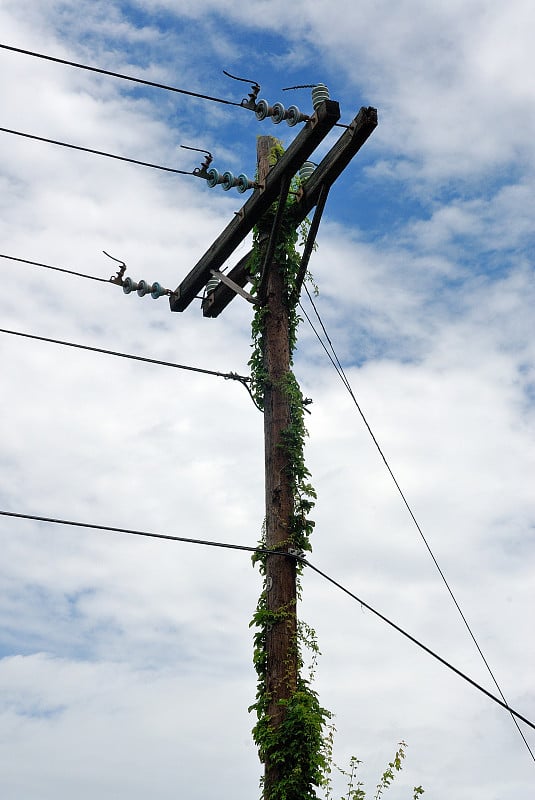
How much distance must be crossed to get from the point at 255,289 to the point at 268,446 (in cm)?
199

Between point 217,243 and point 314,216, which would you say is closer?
point 314,216

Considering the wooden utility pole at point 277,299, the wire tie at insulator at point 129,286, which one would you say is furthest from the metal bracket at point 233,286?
the wire tie at insulator at point 129,286

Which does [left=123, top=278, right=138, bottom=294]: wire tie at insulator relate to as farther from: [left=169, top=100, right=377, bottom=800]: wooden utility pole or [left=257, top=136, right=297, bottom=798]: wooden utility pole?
[left=257, top=136, right=297, bottom=798]: wooden utility pole

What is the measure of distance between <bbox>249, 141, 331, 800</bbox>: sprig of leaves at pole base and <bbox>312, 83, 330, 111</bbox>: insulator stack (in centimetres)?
124

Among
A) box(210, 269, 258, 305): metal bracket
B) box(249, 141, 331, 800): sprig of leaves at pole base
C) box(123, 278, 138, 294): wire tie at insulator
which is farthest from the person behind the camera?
box(123, 278, 138, 294): wire tie at insulator

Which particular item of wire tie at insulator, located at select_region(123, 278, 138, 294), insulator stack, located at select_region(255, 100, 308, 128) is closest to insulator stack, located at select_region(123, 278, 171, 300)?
wire tie at insulator, located at select_region(123, 278, 138, 294)

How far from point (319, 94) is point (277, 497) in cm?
417

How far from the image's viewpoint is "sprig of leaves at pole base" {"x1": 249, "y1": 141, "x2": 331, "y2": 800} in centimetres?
962

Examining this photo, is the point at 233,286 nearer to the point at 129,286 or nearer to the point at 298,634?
the point at 129,286

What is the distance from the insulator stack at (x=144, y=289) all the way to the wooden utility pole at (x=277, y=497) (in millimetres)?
1682

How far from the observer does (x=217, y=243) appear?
12.2 m

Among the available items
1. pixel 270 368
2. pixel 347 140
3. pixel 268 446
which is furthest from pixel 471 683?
pixel 347 140

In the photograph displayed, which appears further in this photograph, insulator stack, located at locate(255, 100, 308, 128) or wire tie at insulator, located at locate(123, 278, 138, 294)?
wire tie at insulator, located at locate(123, 278, 138, 294)

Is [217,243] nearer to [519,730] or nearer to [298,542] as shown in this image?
[298,542]
